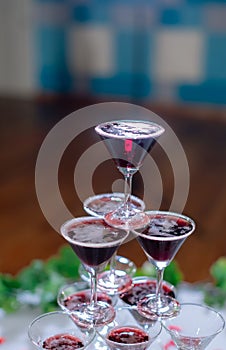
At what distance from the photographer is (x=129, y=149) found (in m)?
0.91

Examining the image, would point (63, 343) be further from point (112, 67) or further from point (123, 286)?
point (112, 67)

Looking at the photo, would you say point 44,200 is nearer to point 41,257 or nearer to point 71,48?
point 41,257

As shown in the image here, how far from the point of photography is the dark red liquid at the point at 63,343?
95 cm

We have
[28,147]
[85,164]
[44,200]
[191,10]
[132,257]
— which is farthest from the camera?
[191,10]

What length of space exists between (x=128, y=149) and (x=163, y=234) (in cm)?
14

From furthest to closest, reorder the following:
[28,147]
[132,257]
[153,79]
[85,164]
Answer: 1. [153,79]
2. [28,147]
3. [85,164]
4. [132,257]

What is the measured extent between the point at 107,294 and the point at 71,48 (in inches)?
122

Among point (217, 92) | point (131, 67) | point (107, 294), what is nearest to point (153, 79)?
point (131, 67)

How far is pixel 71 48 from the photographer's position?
3.95 m

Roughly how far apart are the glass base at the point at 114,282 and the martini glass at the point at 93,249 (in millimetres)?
24

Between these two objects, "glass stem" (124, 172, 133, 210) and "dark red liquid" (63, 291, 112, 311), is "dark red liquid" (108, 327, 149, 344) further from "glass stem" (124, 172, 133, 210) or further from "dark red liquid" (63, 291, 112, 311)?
"glass stem" (124, 172, 133, 210)

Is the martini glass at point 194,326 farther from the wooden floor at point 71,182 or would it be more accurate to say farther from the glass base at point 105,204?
the wooden floor at point 71,182

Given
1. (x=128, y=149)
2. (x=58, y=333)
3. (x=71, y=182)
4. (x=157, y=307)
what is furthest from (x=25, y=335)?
(x=71, y=182)

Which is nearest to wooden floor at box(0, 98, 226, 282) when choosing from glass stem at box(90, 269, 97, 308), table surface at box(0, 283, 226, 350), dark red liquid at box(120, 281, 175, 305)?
table surface at box(0, 283, 226, 350)
